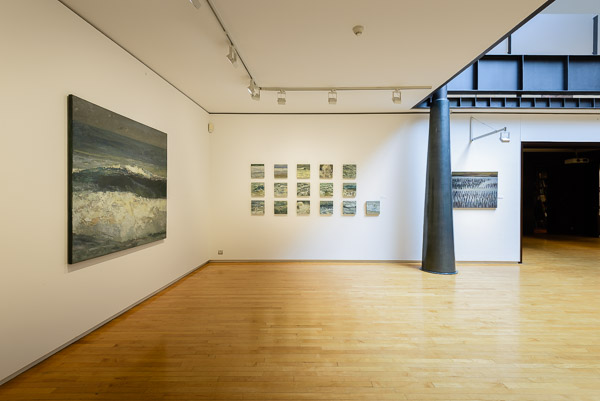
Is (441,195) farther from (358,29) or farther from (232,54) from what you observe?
(232,54)

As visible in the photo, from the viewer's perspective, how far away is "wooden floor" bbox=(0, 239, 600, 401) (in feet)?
7.47

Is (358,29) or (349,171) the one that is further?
(349,171)

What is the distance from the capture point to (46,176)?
264 cm

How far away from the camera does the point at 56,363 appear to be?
8.59ft

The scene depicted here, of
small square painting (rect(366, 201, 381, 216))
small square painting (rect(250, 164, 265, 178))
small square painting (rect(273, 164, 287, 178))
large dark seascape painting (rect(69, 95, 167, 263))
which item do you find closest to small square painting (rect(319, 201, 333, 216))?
small square painting (rect(366, 201, 381, 216))

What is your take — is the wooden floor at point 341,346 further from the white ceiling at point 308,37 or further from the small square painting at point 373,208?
the white ceiling at point 308,37

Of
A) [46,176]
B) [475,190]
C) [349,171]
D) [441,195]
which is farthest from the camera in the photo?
[349,171]

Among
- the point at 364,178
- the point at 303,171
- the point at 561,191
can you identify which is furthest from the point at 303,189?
the point at 561,191

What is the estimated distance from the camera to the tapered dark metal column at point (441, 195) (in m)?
5.75

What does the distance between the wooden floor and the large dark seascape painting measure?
3.73 feet

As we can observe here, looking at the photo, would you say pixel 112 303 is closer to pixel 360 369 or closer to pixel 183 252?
pixel 183 252

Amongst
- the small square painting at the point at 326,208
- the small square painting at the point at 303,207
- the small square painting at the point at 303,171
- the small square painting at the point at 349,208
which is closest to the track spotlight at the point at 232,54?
the small square painting at the point at 303,171

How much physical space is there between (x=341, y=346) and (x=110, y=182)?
349 centimetres

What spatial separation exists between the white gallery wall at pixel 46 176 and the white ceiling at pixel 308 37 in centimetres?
43
